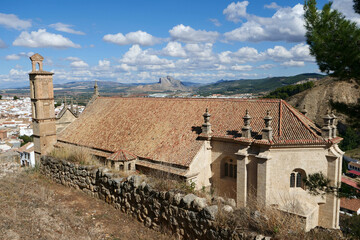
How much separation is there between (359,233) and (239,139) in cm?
978

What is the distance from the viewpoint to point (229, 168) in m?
19.5

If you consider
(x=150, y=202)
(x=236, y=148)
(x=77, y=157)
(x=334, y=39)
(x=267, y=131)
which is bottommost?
(x=150, y=202)

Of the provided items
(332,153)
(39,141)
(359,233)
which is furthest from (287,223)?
(39,141)

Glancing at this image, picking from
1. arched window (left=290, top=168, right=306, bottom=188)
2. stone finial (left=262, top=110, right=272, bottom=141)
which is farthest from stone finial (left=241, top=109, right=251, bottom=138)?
arched window (left=290, top=168, right=306, bottom=188)

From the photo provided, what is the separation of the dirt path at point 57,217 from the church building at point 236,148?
6.34 metres

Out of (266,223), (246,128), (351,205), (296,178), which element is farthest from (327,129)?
(351,205)

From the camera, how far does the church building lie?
16.9 meters

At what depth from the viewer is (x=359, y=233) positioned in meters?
8.18

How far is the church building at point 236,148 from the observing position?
1688cm

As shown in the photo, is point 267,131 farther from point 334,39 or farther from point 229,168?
point 334,39

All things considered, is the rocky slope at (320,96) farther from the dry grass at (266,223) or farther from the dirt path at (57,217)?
the dry grass at (266,223)

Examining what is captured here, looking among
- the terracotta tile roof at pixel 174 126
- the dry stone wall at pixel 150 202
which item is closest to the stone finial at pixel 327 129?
the terracotta tile roof at pixel 174 126

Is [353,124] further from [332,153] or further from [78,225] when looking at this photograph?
[78,225]

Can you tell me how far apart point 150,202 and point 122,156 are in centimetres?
1060
